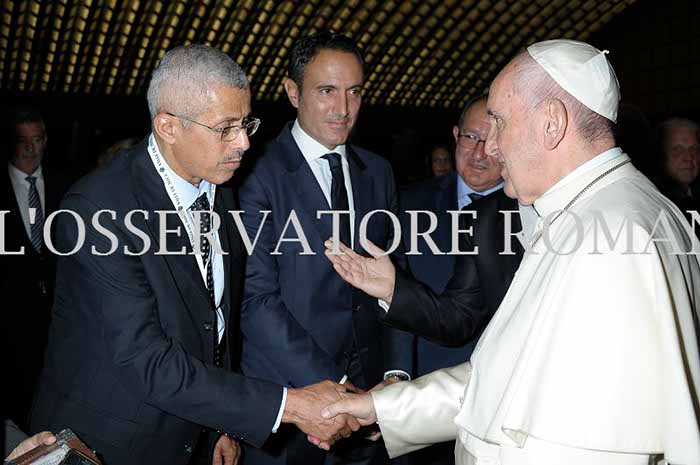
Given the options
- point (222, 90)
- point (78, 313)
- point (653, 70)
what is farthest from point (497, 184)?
point (653, 70)

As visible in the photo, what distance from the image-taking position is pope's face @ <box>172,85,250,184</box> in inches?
86.0

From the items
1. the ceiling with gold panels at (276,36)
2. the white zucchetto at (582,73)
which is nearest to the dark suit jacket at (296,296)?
the white zucchetto at (582,73)

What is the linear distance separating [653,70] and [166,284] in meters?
11.5

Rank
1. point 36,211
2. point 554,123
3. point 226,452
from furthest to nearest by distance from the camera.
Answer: point 36,211 < point 226,452 < point 554,123

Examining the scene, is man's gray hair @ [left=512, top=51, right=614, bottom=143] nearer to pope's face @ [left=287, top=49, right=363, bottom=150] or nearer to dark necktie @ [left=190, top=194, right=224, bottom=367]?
dark necktie @ [left=190, top=194, right=224, bottom=367]

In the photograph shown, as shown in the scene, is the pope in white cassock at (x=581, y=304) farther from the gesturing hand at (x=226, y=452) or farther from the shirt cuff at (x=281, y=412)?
the gesturing hand at (x=226, y=452)

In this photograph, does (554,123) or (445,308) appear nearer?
(554,123)

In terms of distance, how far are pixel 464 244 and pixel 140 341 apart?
1474 mm

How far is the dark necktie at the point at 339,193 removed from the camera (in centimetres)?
288

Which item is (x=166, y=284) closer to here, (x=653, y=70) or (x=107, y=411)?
(x=107, y=411)

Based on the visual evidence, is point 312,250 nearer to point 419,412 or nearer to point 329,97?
point 329,97

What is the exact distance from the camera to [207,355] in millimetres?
2254

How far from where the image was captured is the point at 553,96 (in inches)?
69.9

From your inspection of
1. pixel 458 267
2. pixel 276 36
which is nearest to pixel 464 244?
pixel 458 267
